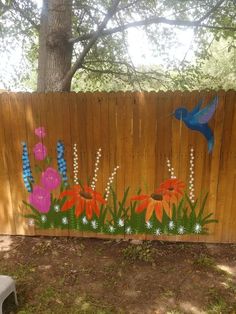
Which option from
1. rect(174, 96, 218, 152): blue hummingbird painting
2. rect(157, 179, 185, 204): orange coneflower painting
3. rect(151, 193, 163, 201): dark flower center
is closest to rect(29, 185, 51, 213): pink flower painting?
rect(151, 193, 163, 201): dark flower center

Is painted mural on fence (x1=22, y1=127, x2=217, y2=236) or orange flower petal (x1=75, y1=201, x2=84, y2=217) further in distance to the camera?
orange flower petal (x1=75, y1=201, x2=84, y2=217)

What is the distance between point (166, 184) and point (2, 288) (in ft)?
7.95

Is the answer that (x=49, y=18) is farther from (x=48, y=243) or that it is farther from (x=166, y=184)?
(x=48, y=243)

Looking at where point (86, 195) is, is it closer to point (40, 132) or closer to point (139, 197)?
point (139, 197)

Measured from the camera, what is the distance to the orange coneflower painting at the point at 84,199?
447 cm

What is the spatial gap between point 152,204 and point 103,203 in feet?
Result: 2.36

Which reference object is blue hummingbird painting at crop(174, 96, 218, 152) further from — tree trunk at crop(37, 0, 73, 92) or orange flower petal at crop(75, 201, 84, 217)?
tree trunk at crop(37, 0, 73, 92)

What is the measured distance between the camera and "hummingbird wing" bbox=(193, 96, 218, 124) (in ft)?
12.9

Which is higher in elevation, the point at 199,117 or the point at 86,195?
the point at 199,117

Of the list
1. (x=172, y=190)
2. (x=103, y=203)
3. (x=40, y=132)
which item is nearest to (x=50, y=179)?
(x=40, y=132)

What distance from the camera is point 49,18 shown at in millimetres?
5023

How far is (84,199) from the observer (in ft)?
14.8

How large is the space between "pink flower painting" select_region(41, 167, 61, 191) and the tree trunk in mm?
1517

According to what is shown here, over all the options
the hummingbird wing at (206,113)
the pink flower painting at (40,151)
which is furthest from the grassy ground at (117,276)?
the hummingbird wing at (206,113)
